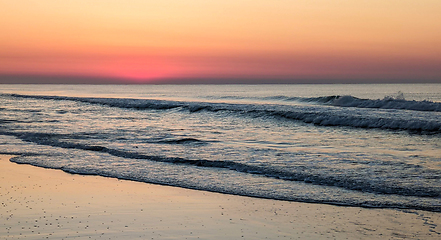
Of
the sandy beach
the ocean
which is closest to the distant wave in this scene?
the ocean

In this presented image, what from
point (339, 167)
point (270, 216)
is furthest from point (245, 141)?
point (270, 216)

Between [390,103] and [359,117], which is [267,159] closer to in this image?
[359,117]

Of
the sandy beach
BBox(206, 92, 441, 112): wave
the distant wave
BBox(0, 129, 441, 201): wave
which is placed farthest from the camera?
BBox(206, 92, 441, 112): wave

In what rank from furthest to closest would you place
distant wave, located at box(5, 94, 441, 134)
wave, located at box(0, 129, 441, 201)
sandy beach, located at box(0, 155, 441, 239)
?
distant wave, located at box(5, 94, 441, 134), wave, located at box(0, 129, 441, 201), sandy beach, located at box(0, 155, 441, 239)

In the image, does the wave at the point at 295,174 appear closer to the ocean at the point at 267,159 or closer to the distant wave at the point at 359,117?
the ocean at the point at 267,159

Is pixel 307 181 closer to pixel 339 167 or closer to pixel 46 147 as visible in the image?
pixel 339 167

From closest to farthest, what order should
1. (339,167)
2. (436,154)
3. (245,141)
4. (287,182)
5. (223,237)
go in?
(223,237) < (287,182) < (339,167) < (436,154) < (245,141)

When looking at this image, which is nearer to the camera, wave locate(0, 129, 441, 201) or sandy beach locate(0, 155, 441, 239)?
sandy beach locate(0, 155, 441, 239)

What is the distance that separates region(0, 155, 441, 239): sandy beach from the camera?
6.33 meters

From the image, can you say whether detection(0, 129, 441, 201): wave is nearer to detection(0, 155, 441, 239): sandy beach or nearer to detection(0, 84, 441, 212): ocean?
detection(0, 84, 441, 212): ocean

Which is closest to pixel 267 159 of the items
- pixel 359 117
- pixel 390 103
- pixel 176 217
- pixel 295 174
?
pixel 295 174

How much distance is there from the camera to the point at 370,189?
9438 millimetres

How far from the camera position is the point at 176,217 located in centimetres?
723

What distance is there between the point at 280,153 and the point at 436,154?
19.3ft
